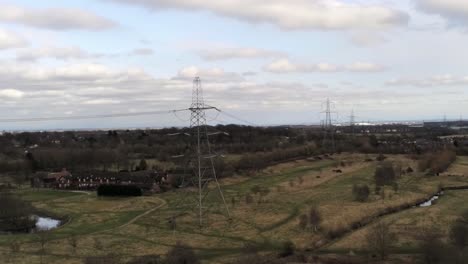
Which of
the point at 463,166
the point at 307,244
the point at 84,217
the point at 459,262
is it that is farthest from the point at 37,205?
the point at 463,166

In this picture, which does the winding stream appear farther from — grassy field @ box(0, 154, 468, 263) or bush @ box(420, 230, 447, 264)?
bush @ box(420, 230, 447, 264)

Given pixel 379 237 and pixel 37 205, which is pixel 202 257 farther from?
pixel 37 205

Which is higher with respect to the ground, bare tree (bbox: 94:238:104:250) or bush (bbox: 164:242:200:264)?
bush (bbox: 164:242:200:264)

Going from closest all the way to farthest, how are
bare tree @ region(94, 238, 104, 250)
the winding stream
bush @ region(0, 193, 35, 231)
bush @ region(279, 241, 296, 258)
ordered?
1. bush @ region(279, 241, 296, 258)
2. bare tree @ region(94, 238, 104, 250)
3. the winding stream
4. bush @ region(0, 193, 35, 231)

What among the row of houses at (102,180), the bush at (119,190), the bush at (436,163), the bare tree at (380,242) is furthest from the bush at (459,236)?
the bush at (436,163)

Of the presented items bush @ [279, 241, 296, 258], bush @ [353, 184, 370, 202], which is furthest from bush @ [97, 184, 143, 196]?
bush @ [279, 241, 296, 258]

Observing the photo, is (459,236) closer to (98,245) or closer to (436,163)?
(98,245)
